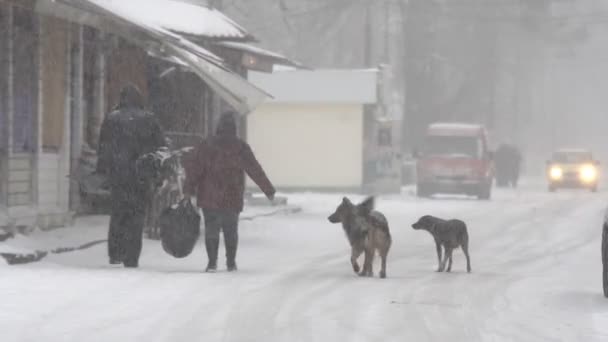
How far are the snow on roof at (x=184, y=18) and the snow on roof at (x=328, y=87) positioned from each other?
16556mm

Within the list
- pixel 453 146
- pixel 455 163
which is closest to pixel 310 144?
pixel 453 146

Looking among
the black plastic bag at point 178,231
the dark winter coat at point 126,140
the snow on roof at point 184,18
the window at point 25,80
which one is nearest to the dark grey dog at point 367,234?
the black plastic bag at point 178,231

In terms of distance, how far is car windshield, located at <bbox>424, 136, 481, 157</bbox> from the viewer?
4378 centimetres

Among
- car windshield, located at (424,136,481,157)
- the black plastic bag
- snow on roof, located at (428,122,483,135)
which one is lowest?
the black plastic bag

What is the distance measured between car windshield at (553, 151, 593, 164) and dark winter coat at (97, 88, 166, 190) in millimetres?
37793

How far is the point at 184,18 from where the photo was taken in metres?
25.5

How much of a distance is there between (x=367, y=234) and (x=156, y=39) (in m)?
4.51

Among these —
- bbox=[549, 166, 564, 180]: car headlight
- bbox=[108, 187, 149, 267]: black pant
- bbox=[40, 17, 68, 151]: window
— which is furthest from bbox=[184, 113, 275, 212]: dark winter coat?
bbox=[549, 166, 564, 180]: car headlight

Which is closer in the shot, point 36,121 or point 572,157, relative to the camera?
point 36,121

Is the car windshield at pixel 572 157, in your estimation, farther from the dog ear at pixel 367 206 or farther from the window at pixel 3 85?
the dog ear at pixel 367 206

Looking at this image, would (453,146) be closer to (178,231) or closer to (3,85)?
(3,85)

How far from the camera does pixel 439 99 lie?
63.7 meters

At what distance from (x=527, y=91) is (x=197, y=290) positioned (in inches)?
3778

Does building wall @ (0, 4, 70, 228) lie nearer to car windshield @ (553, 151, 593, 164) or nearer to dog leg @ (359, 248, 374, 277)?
dog leg @ (359, 248, 374, 277)
